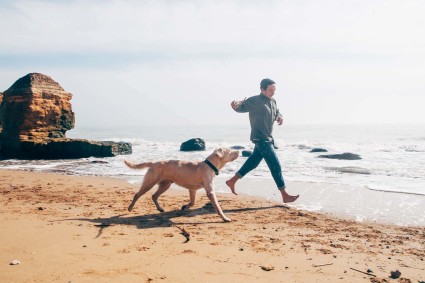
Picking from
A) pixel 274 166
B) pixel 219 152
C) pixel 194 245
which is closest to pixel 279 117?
pixel 274 166

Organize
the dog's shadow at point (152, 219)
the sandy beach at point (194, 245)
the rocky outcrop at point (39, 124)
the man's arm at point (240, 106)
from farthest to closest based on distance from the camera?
1. the rocky outcrop at point (39, 124)
2. the man's arm at point (240, 106)
3. the dog's shadow at point (152, 219)
4. the sandy beach at point (194, 245)

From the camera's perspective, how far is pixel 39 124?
57.6ft

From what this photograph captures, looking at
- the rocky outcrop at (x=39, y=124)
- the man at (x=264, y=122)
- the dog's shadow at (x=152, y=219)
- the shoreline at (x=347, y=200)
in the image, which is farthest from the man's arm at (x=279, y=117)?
the rocky outcrop at (x=39, y=124)

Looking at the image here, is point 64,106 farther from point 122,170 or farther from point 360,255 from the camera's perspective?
point 360,255

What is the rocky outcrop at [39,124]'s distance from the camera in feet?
53.3

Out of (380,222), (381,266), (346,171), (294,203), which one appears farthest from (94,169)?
(381,266)

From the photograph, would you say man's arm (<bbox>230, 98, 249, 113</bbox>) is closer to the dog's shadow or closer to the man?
the man

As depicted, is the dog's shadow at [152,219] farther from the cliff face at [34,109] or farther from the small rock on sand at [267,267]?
the cliff face at [34,109]

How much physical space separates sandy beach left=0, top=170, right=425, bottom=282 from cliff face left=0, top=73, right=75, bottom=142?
1201cm

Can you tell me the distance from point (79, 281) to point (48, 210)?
10.2ft

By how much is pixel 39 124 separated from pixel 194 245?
642 inches

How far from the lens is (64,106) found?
60.6 ft

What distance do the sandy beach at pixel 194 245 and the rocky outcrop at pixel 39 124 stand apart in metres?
10.4

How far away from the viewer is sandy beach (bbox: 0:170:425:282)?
3000mm
